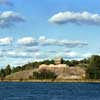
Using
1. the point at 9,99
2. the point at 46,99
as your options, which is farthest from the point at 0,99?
the point at 46,99

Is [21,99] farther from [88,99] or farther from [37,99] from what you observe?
[88,99]

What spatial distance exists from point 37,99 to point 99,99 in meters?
11.4

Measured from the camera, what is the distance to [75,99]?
299ft

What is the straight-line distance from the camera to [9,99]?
9094 cm

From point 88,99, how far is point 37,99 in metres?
9.36

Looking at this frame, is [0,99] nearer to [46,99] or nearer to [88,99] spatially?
[46,99]

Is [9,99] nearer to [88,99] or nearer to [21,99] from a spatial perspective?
[21,99]

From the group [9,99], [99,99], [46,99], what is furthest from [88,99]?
[9,99]

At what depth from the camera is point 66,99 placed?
91188mm

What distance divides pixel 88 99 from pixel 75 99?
8.64ft

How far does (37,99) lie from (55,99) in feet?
10.8

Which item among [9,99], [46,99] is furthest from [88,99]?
[9,99]

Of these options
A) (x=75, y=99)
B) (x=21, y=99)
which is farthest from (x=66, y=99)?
(x=21, y=99)

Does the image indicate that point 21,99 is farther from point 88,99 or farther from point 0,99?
point 88,99
